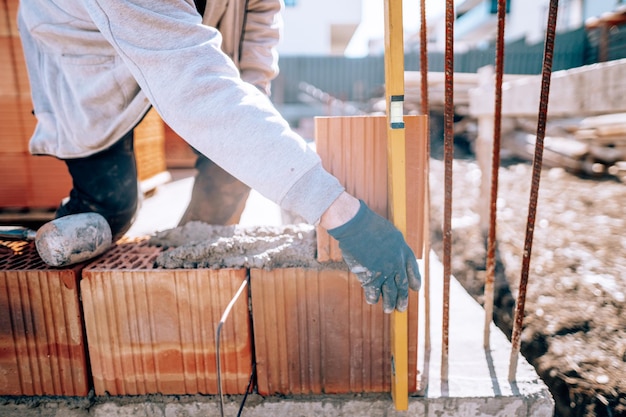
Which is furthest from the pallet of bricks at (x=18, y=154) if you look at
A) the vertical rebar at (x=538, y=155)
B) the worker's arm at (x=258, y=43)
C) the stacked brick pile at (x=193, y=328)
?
the vertical rebar at (x=538, y=155)

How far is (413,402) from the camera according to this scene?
129 cm

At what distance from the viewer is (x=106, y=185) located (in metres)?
1.68

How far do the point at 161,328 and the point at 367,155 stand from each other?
0.76m

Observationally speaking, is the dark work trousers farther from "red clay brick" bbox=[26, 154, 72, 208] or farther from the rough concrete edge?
"red clay brick" bbox=[26, 154, 72, 208]

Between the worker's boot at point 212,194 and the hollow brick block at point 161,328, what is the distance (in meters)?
0.65

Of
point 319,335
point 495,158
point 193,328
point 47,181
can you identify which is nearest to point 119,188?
point 193,328

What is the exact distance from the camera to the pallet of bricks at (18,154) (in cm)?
289

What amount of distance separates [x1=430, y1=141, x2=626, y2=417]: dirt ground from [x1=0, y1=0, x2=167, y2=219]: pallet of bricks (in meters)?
2.75

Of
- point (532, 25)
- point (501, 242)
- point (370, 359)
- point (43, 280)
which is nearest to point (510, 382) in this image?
point (370, 359)

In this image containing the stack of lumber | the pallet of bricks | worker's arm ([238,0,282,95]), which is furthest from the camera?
the stack of lumber

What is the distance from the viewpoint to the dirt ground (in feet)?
5.24

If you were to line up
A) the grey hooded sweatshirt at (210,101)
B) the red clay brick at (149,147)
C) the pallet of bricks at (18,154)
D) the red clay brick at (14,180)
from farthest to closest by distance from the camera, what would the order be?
the red clay brick at (149,147)
the red clay brick at (14,180)
the pallet of bricks at (18,154)
the grey hooded sweatshirt at (210,101)

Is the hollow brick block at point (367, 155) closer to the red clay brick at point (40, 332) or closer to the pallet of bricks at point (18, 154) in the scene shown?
the red clay brick at point (40, 332)

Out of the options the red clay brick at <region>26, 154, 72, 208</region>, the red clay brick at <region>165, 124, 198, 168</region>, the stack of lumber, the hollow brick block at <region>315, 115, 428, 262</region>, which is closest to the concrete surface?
the hollow brick block at <region>315, 115, 428, 262</region>
